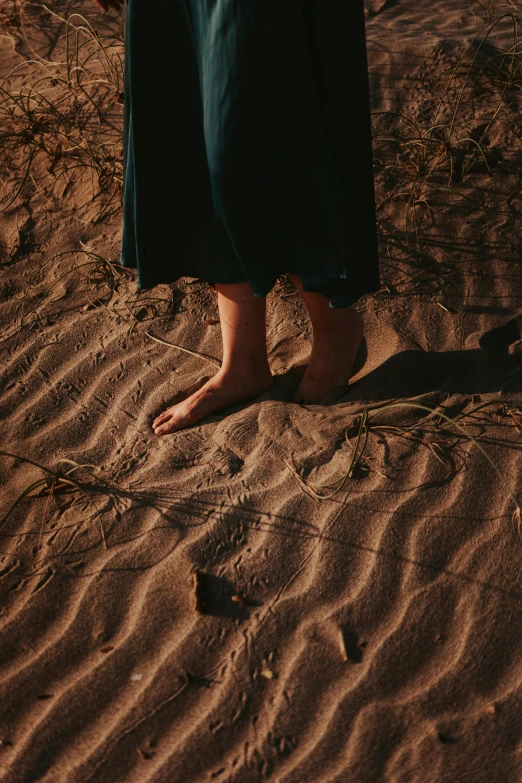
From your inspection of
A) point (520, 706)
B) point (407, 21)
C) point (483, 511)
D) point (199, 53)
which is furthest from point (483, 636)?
point (407, 21)

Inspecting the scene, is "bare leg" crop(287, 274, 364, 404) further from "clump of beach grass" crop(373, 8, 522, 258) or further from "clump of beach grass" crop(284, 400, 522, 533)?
"clump of beach grass" crop(373, 8, 522, 258)

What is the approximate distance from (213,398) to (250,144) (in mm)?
852

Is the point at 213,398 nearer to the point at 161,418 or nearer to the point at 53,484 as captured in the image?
the point at 161,418

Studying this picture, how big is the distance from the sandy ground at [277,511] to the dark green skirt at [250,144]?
20.2 inches

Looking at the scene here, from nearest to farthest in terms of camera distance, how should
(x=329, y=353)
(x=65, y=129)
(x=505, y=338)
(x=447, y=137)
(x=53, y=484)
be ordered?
(x=53, y=484) → (x=329, y=353) → (x=505, y=338) → (x=447, y=137) → (x=65, y=129)

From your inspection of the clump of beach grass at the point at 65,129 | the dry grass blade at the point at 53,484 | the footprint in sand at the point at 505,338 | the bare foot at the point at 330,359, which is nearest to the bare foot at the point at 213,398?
the bare foot at the point at 330,359

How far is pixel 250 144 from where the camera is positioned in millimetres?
2047

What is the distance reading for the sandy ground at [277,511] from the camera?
1812 mm

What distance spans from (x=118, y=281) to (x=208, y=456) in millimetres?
1082

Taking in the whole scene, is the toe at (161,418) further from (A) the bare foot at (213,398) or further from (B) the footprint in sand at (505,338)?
(B) the footprint in sand at (505,338)

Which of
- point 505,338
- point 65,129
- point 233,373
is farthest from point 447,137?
point 65,129

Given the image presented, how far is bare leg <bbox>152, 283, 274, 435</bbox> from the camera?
8.20 ft

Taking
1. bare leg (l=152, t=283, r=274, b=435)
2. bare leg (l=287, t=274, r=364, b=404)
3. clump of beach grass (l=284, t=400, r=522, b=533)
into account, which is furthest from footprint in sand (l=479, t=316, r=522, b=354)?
bare leg (l=152, t=283, r=274, b=435)

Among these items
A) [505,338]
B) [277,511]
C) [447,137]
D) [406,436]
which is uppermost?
[447,137]
